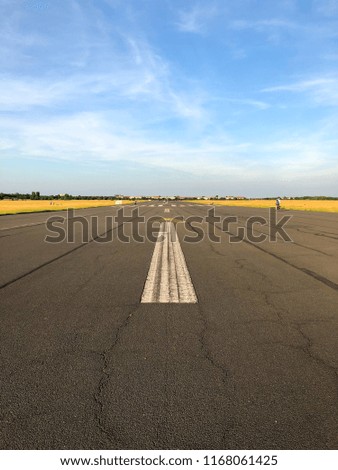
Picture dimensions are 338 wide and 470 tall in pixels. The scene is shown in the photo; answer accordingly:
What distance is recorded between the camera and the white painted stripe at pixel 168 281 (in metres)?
5.39

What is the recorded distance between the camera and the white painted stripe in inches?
212

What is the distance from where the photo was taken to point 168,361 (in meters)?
3.29

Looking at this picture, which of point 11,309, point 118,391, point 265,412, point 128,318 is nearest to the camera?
point 265,412

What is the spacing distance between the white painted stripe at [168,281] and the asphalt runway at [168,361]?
6 centimetres

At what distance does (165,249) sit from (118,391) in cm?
843

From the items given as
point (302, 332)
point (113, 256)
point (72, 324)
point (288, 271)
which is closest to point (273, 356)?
point (302, 332)

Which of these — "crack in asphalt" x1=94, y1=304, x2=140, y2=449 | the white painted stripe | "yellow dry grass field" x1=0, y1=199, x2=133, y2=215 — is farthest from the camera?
"yellow dry grass field" x1=0, y1=199, x2=133, y2=215

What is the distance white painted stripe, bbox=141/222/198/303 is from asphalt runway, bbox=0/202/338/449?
55 millimetres

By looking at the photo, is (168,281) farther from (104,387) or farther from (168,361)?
(104,387)

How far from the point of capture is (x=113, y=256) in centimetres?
972

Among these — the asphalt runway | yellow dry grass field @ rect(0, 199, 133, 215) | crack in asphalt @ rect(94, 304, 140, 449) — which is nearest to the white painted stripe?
the asphalt runway

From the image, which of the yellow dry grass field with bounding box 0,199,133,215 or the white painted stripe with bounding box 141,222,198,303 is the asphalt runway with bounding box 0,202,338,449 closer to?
the white painted stripe with bounding box 141,222,198,303

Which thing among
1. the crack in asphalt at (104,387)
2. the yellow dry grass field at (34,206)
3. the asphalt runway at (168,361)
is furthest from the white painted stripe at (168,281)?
the yellow dry grass field at (34,206)
